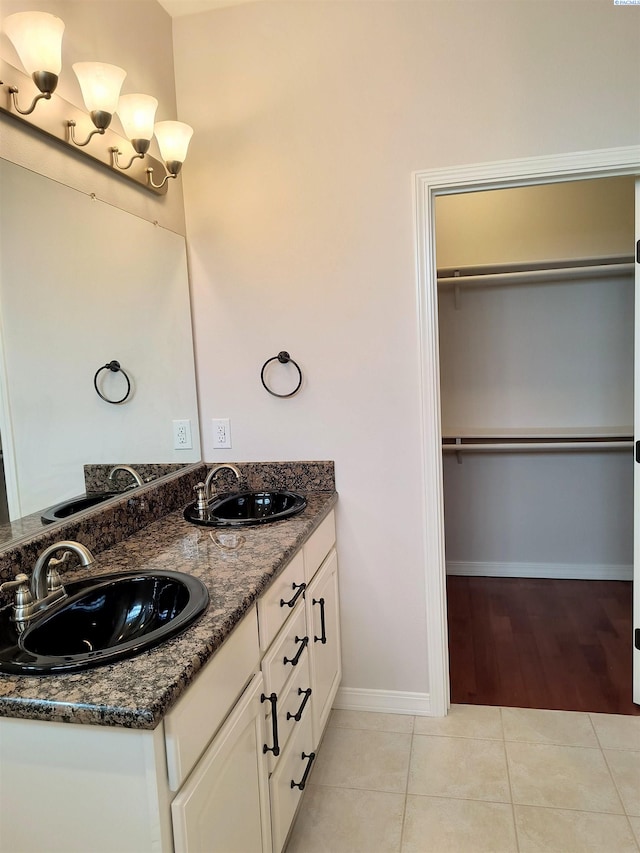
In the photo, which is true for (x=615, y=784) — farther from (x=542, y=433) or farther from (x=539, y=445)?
(x=542, y=433)

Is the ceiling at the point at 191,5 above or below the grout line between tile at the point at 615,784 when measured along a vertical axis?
above

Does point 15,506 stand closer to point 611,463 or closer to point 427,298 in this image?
point 427,298

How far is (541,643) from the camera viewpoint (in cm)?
289

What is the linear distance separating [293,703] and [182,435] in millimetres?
1111

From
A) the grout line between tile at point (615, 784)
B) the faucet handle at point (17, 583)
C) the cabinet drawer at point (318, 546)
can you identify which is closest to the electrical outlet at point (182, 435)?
the cabinet drawer at point (318, 546)

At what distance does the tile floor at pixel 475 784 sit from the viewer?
1770 millimetres

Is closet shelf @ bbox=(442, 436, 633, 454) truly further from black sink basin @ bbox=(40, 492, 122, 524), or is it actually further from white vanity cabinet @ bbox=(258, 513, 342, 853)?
black sink basin @ bbox=(40, 492, 122, 524)

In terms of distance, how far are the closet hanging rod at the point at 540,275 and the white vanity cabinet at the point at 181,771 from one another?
2.40 m

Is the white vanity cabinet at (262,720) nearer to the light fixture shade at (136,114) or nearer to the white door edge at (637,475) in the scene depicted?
the white door edge at (637,475)

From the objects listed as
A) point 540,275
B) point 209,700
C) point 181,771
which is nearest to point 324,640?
point 209,700

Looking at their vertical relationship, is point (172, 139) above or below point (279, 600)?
above

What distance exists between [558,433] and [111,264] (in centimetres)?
263

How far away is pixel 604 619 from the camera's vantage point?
3107mm

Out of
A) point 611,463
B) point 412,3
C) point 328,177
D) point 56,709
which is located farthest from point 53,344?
point 611,463
